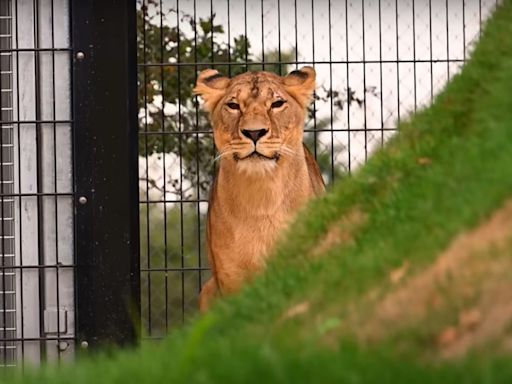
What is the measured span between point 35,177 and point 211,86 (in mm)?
1089

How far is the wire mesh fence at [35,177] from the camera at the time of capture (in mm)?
9555

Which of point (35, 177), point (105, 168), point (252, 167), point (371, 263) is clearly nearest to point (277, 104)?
point (252, 167)

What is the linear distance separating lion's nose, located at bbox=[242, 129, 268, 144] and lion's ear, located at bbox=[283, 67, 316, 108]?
373mm

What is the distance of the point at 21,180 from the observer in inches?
378

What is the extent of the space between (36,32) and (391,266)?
492 centimetres

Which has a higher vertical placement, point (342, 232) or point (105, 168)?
point (105, 168)

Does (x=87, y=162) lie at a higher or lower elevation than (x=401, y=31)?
lower

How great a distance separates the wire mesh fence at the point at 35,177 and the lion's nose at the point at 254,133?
3.39 feet

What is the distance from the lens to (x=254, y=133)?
9172 mm

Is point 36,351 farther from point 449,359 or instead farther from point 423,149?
point 449,359

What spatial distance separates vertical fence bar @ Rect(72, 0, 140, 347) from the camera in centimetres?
931

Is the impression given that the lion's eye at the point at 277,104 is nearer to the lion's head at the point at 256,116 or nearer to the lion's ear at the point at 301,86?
the lion's head at the point at 256,116

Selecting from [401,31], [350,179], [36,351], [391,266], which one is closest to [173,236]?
[401,31]

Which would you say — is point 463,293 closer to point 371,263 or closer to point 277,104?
point 371,263
